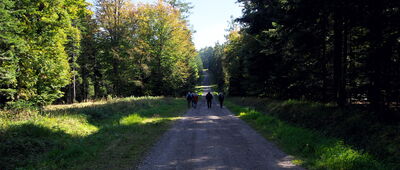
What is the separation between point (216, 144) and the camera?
8.43m

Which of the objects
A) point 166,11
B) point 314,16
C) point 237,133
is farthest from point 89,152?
point 166,11

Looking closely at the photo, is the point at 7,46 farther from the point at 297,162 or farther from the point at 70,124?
the point at 297,162

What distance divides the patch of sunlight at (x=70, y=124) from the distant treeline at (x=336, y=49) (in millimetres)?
10774

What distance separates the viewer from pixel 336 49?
11.5 meters

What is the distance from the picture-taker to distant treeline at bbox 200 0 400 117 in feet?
26.7

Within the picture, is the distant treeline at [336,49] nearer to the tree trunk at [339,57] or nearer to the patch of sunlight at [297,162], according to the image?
the tree trunk at [339,57]

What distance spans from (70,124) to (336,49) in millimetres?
12837

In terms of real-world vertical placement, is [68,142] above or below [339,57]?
below

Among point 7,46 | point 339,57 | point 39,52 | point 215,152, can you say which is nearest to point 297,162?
point 215,152

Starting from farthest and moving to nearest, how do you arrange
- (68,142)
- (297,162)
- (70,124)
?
(70,124) → (68,142) → (297,162)

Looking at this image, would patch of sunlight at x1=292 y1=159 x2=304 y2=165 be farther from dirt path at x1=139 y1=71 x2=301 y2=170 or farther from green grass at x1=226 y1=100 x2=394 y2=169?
dirt path at x1=139 y1=71 x2=301 y2=170

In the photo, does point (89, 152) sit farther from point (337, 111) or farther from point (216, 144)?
point (337, 111)

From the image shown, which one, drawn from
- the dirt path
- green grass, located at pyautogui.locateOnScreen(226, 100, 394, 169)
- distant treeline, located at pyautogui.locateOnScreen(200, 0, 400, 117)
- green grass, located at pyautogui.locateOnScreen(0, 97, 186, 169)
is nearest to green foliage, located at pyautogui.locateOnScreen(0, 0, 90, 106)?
green grass, located at pyautogui.locateOnScreen(0, 97, 186, 169)

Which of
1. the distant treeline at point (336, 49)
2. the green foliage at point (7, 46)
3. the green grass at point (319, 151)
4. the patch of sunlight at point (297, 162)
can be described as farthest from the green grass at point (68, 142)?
the distant treeline at point (336, 49)
